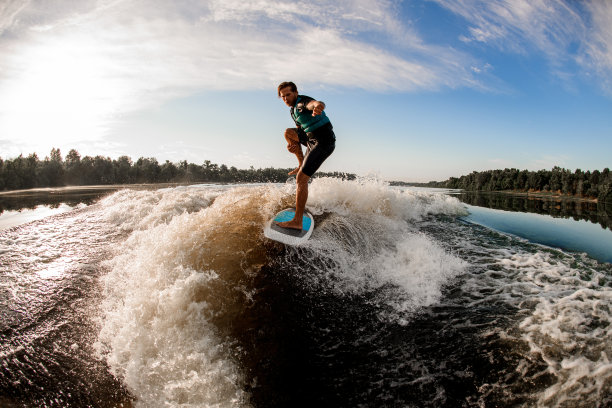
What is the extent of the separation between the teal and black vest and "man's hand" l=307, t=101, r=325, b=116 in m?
0.23

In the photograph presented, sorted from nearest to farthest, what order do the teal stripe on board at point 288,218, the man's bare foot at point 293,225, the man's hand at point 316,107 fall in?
the man's hand at point 316,107 → the man's bare foot at point 293,225 → the teal stripe on board at point 288,218

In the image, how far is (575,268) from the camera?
5.66 m

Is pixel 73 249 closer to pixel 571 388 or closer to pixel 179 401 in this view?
pixel 179 401

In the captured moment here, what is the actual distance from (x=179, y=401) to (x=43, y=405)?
1.32m

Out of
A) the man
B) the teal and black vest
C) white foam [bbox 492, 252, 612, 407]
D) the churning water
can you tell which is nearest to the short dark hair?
the man

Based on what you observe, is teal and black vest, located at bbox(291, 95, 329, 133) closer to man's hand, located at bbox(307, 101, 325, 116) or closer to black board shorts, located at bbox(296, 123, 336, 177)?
black board shorts, located at bbox(296, 123, 336, 177)

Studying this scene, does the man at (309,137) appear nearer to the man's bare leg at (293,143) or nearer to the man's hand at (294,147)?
the man's bare leg at (293,143)

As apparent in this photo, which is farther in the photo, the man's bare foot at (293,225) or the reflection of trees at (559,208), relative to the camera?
the reflection of trees at (559,208)

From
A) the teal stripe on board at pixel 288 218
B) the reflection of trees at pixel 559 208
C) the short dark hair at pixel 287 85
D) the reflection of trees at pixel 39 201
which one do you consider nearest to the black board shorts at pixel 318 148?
the short dark hair at pixel 287 85

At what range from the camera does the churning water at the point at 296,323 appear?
274 cm

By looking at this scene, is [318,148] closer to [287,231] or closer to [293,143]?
[293,143]

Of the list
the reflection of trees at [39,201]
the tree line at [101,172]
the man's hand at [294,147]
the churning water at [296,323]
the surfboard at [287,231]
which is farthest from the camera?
the tree line at [101,172]

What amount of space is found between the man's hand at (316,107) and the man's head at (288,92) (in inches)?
20.2

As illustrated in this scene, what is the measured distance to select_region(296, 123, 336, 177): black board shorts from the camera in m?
5.25
